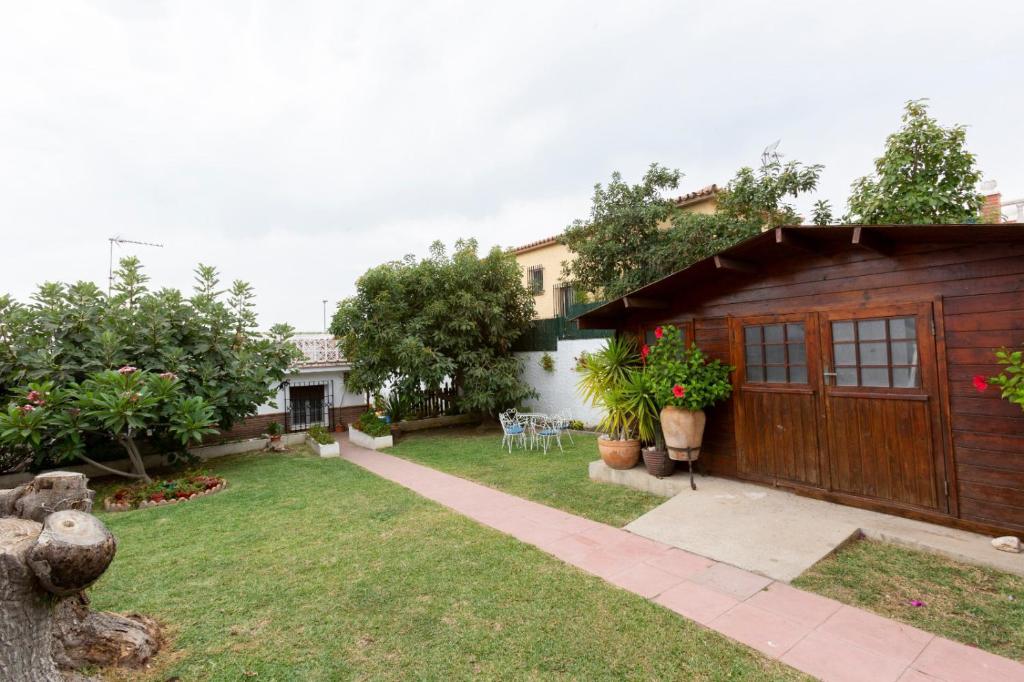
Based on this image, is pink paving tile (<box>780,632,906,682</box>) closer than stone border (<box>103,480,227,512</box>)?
Yes

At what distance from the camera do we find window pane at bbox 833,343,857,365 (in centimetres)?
485

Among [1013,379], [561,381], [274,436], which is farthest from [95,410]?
[1013,379]

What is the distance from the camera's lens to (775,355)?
5520 mm

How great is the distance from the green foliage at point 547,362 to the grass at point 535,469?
2195 millimetres

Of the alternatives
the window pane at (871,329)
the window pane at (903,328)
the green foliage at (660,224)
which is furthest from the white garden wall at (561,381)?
the window pane at (903,328)

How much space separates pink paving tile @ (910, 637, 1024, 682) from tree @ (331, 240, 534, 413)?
907cm

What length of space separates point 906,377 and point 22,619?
22.0 feet

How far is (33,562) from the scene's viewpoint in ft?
6.97

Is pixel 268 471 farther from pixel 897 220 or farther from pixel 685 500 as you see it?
pixel 897 220

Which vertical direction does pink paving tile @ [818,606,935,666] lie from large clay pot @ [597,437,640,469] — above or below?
below

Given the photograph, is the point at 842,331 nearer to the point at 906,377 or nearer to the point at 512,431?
the point at 906,377

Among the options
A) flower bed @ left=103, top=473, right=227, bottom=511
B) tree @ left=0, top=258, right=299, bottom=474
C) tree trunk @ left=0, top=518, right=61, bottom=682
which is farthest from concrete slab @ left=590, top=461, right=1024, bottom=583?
tree @ left=0, top=258, right=299, bottom=474

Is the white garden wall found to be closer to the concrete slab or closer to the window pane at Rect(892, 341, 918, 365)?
the concrete slab

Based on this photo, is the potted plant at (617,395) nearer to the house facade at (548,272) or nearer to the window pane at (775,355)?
the window pane at (775,355)
